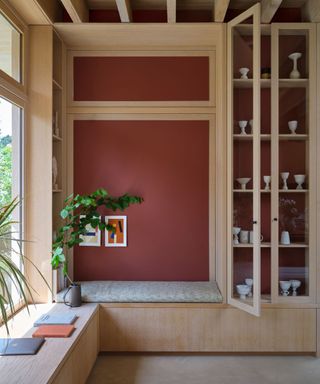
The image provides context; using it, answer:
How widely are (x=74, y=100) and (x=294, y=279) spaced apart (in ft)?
8.95

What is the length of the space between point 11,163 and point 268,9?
8.34 feet

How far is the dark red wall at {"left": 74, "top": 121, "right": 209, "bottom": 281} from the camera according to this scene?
139 inches

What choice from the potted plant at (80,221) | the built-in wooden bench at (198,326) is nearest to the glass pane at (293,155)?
the built-in wooden bench at (198,326)

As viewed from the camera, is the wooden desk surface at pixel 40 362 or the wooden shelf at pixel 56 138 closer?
the wooden desk surface at pixel 40 362

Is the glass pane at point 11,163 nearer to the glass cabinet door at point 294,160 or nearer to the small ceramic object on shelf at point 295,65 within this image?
the glass cabinet door at point 294,160

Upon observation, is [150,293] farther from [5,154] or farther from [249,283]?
[5,154]

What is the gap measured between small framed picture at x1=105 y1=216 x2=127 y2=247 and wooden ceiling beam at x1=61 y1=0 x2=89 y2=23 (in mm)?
1863

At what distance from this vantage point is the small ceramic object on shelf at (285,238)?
3.16 meters

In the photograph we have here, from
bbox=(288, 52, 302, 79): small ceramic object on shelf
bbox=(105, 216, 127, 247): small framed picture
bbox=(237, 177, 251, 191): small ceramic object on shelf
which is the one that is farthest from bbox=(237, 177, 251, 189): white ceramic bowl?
bbox=(105, 216, 127, 247): small framed picture

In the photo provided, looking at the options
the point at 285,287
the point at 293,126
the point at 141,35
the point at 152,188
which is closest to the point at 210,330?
the point at 285,287

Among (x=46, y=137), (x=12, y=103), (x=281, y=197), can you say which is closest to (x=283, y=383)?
(x=281, y=197)

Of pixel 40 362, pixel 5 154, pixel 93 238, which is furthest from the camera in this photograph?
pixel 93 238

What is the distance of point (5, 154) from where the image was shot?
2.77 metres

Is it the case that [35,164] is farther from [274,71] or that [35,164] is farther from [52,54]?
[274,71]
